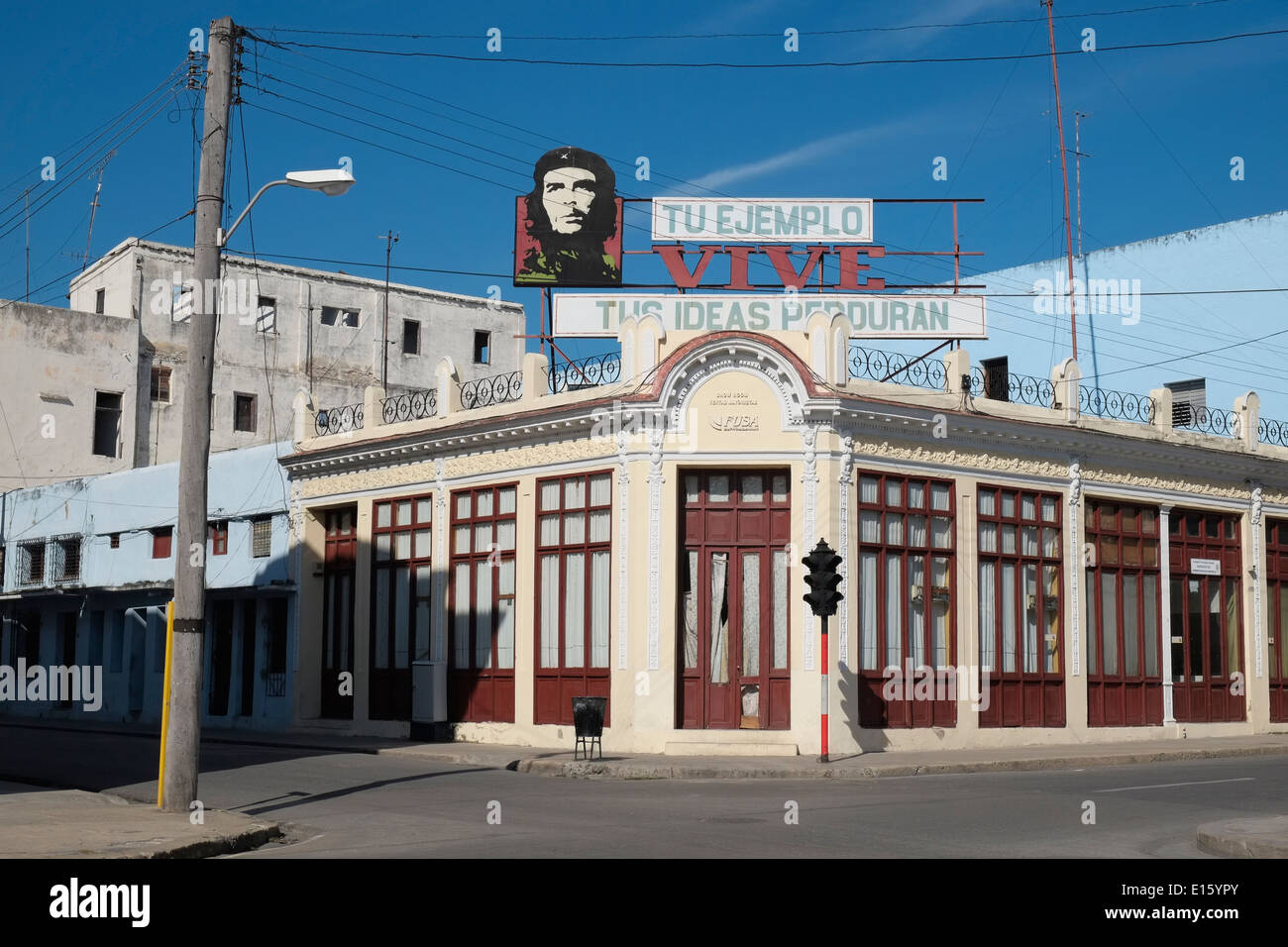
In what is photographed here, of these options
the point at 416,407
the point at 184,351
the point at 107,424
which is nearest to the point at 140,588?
the point at 416,407

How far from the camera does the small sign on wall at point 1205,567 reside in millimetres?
30438

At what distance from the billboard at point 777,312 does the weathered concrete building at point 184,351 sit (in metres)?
15.8

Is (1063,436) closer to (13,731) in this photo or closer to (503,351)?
(13,731)

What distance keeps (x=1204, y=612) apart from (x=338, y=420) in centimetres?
1911

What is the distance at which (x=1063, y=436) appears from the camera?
90.9 feet

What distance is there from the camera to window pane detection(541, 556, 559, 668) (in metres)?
26.4

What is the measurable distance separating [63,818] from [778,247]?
1820 cm

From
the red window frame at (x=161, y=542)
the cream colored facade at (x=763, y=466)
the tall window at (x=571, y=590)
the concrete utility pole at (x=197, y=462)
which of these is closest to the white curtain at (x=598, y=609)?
the tall window at (x=571, y=590)

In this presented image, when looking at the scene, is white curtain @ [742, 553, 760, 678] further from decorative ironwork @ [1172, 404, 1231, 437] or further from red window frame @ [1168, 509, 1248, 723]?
decorative ironwork @ [1172, 404, 1231, 437]

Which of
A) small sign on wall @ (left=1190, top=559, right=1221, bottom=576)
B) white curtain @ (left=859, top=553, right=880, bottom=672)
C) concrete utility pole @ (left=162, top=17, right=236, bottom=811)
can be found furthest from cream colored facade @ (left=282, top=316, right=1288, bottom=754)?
concrete utility pole @ (left=162, top=17, right=236, bottom=811)

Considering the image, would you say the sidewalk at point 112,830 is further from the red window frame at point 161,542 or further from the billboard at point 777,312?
the red window frame at point 161,542

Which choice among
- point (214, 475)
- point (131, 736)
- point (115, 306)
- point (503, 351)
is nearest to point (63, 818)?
point (131, 736)

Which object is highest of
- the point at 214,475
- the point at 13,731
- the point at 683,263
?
the point at 683,263

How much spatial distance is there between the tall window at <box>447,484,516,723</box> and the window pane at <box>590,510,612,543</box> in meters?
2.20
